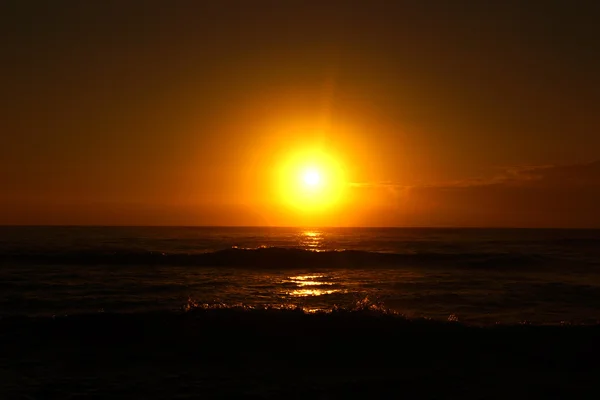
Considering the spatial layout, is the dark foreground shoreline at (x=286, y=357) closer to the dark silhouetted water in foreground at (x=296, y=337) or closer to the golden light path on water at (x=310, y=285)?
the dark silhouetted water in foreground at (x=296, y=337)

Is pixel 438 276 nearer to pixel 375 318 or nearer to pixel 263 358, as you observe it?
pixel 375 318

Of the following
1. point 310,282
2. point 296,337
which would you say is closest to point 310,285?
point 310,282

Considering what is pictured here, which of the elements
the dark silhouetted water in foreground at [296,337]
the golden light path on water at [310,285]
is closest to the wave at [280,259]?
the golden light path on water at [310,285]

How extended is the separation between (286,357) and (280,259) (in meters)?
24.6

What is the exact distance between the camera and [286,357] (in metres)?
12.4

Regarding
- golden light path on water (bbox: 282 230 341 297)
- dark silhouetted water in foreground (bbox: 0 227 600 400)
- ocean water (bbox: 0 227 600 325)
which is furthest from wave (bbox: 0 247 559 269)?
dark silhouetted water in foreground (bbox: 0 227 600 400)

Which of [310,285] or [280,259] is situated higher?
[280,259]

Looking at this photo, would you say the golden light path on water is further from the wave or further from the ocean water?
the wave

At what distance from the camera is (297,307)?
55.2ft

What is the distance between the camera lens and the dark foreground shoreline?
9766 mm

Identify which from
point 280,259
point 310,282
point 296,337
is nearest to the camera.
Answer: point 296,337

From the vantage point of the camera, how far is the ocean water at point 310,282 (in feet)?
56.5

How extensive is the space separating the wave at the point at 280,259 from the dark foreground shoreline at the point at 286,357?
18809 mm

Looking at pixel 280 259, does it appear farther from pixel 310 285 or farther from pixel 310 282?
pixel 310 285
